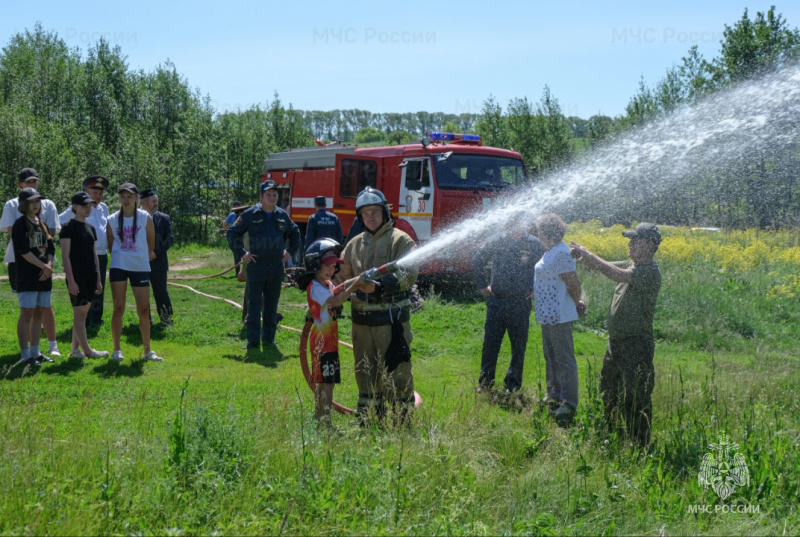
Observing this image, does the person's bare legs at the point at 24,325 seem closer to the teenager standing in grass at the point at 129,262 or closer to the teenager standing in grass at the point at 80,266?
the teenager standing in grass at the point at 80,266

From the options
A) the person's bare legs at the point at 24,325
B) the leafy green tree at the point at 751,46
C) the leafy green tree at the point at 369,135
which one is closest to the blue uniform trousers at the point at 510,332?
the person's bare legs at the point at 24,325

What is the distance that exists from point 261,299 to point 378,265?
3.75 metres

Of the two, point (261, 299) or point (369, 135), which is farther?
point (369, 135)

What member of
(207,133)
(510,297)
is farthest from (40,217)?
(207,133)

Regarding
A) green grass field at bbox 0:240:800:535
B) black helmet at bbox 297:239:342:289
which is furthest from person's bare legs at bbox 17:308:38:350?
black helmet at bbox 297:239:342:289

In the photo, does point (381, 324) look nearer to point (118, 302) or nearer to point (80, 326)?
point (118, 302)

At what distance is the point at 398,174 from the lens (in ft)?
44.8

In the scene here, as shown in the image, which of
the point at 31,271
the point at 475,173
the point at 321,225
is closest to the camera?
the point at 31,271

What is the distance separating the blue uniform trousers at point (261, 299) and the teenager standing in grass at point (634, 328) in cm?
446

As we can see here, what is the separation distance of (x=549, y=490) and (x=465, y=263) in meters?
8.22

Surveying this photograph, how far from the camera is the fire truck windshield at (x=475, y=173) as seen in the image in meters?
12.5

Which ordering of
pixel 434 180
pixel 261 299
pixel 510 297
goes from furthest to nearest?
pixel 434 180, pixel 261 299, pixel 510 297

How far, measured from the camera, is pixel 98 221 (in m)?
8.70

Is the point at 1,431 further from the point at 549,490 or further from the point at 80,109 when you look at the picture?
the point at 80,109
